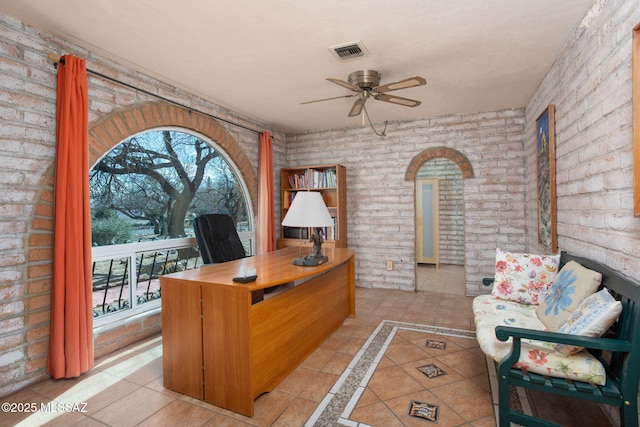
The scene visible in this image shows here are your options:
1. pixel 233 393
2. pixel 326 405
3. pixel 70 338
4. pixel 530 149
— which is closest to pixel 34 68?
pixel 70 338

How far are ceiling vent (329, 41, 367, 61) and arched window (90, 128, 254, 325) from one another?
1.86m

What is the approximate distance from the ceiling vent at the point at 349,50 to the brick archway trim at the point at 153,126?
1730mm

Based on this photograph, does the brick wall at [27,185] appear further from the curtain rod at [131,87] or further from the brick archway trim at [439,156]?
the brick archway trim at [439,156]

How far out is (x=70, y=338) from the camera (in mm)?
2238

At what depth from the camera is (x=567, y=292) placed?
1.89 metres

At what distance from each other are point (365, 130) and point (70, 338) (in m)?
4.05

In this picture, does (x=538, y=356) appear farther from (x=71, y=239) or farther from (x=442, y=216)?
(x=442, y=216)

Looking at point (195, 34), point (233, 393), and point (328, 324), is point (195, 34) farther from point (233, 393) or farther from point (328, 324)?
point (328, 324)

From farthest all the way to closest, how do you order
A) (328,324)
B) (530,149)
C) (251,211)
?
(251,211), (530,149), (328,324)

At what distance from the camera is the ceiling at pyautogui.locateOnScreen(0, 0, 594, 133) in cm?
198

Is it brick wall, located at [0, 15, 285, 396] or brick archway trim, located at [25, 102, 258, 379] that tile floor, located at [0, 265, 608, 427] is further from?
brick wall, located at [0, 15, 285, 396]

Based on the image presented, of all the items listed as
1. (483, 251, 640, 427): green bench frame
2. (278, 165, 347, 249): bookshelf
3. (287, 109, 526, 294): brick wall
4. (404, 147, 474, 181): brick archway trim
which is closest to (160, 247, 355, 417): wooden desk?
(483, 251, 640, 427): green bench frame

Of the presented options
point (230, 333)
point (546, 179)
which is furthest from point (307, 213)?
point (546, 179)

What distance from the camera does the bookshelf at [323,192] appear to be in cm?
464
